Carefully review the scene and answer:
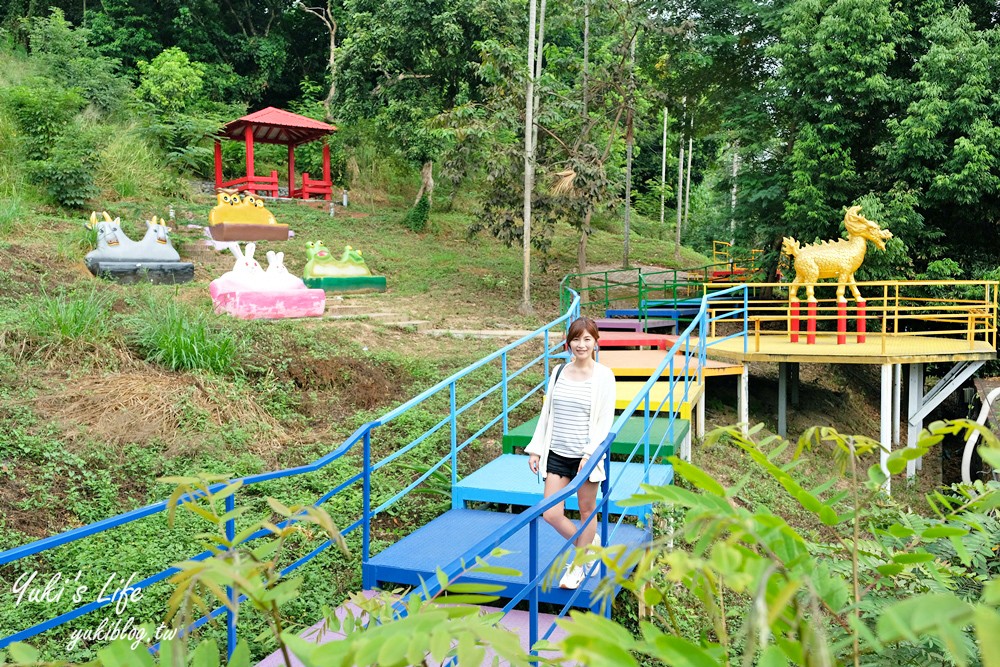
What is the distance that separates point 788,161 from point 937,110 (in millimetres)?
2713

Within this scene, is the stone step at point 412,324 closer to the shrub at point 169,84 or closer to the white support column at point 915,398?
the white support column at point 915,398

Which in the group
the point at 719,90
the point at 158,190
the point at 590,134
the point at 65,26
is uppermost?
the point at 65,26

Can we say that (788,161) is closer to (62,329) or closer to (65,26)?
(62,329)

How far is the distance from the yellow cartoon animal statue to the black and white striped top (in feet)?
42.7

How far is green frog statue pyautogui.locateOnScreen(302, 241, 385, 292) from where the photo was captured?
48.4ft

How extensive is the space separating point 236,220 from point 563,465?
13.2 m

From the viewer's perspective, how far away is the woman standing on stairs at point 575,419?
13.8 feet

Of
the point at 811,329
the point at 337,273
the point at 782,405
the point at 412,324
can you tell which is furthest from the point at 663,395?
the point at 337,273

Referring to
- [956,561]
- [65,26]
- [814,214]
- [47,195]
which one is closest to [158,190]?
[47,195]

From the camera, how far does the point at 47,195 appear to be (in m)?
16.0

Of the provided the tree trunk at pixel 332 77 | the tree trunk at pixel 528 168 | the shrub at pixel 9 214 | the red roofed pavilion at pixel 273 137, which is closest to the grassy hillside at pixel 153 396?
the shrub at pixel 9 214

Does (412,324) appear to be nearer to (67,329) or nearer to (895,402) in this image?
(67,329)

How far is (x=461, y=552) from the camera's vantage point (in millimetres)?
4621

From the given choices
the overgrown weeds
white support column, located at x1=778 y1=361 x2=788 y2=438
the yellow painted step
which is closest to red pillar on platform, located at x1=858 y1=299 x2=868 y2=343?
white support column, located at x1=778 y1=361 x2=788 y2=438
